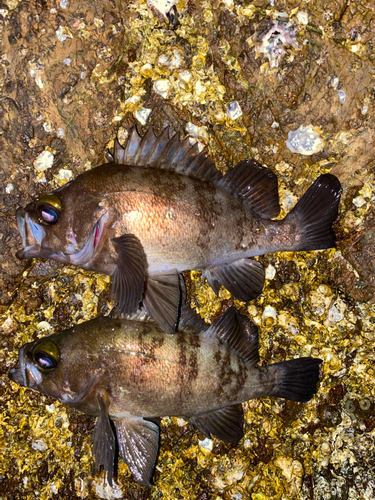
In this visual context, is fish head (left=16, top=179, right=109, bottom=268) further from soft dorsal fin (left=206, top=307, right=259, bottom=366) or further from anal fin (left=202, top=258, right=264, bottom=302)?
soft dorsal fin (left=206, top=307, right=259, bottom=366)

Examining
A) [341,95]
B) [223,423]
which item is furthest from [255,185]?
[223,423]

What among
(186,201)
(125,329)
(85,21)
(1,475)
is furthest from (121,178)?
(1,475)

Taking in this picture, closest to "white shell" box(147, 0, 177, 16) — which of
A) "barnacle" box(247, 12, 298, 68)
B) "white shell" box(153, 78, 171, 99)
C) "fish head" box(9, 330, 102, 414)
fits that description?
"white shell" box(153, 78, 171, 99)

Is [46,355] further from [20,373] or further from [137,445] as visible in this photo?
[137,445]

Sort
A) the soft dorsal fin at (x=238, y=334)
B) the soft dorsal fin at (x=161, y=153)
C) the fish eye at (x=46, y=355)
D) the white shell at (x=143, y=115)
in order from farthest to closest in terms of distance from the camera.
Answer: the white shell at (x=143, y=115) → the soft dorsal fin at (x=238, y=334) → the soft dorsal fin at (x=161, y=153) → the fish eye at (x=46, y=355)

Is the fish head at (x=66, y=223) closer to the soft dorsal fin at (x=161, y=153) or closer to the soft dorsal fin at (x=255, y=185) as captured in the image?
the soft dorsal fin at (x=161, y=153)


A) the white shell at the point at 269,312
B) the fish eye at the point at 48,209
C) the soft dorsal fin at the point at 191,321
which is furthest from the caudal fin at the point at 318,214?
the fish eye at the point at 48,209
